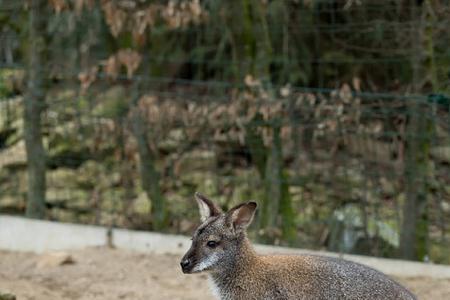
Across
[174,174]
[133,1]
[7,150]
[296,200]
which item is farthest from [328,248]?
[7,150]

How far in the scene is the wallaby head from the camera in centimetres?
597

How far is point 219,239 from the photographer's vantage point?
19.8ft

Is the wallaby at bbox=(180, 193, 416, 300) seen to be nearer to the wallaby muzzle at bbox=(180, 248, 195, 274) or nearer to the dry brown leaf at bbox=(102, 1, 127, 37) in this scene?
the wallaby muzzle at bbox=(180, 248, 195, 274)

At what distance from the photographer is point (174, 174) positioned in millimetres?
10039

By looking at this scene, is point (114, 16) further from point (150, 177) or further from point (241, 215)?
point (241, 215)

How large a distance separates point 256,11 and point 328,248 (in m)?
2.24

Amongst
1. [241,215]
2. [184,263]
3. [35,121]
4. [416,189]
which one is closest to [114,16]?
[35,121]

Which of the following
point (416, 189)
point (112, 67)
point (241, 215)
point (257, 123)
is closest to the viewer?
point (241, 215)

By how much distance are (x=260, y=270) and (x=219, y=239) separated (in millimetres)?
306

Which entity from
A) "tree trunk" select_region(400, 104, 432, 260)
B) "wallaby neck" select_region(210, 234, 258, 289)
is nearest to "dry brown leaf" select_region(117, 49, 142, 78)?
"tree trunk" select_region(400, 104, 432, 260)

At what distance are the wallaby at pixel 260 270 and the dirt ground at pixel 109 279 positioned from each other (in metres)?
1.78

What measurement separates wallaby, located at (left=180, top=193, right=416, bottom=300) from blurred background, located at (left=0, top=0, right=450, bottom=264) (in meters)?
2.83

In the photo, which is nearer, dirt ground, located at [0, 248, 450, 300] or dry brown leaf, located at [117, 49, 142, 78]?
dirt ground, located at [0, 248, 450, 300]

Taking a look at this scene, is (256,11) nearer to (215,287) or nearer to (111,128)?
(111,128)
